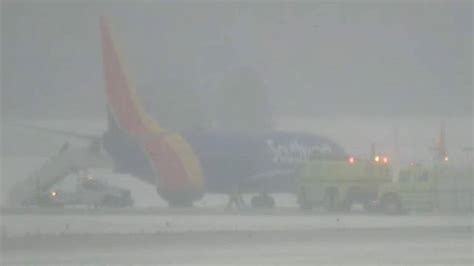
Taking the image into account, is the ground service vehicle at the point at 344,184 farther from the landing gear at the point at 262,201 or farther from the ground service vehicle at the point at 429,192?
the landing gear at the point at 262,201

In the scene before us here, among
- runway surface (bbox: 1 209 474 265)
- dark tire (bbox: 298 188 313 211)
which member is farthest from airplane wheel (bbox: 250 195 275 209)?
→ runway surface (bbox: 1 209 474 265)

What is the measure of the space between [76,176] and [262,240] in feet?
71.2

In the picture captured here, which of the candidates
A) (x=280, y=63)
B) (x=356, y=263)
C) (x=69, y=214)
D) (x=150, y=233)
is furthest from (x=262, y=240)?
(x=280, y=63)

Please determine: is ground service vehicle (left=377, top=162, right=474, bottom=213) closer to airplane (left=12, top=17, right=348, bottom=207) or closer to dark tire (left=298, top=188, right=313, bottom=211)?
dark tire (left=298, top=188, right=313, bottom=211)

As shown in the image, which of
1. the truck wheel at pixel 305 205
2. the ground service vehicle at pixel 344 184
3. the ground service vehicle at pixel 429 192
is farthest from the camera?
the truck wheel at pixel 305 205

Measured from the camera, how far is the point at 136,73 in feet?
172

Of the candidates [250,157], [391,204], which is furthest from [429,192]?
[250,157]

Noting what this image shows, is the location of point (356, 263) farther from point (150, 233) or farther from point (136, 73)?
point (136, 73)

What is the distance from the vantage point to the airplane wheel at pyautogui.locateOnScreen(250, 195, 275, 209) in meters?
41.2

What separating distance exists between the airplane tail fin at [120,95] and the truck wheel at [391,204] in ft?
37.1

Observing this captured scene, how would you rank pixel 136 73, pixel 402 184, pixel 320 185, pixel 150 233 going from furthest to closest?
pixel 136 73 < pixel 320 185 < pixel 402 184 < pixel 150 233

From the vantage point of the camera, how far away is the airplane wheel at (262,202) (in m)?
41.2

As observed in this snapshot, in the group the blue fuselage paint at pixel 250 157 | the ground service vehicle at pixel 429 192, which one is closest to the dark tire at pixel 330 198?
the ground service vehicle at pixel 429 192

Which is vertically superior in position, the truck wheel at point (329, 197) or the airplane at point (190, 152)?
the airplane at point (190, 152)
